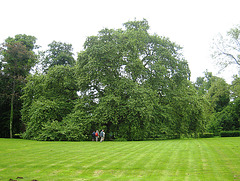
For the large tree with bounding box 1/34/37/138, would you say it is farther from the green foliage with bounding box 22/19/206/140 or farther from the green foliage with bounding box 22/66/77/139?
the green foliage with bounding box 22/19/206/140

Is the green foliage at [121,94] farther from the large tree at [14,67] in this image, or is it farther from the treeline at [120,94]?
the large tree at [14,67]

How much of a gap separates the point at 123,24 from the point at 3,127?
30389 millimetres

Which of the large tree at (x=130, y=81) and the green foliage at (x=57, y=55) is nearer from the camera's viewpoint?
the large tree at (x=130, y=81)

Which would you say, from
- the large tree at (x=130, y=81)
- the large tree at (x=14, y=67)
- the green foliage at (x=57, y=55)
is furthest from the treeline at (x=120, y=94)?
the green foliage at (x=57, y=55)

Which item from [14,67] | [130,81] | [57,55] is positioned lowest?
[130,81]

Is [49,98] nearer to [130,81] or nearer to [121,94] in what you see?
[121,94]

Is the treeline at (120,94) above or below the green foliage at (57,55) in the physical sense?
below

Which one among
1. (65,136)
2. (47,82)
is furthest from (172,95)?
(47,82)

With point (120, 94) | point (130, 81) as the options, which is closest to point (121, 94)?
point (120, 94)

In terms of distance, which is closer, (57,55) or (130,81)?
(130,81)

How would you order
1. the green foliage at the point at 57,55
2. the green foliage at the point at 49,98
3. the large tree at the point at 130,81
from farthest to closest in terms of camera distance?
the green foliage at the point at 57,55 → the green foliage at the point at 49,98 → the large tree at the point at 130,81

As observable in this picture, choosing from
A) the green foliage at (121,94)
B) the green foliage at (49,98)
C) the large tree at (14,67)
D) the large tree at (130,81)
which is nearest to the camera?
the large tree at (130,81)

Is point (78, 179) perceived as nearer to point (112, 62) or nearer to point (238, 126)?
point (112, 62)

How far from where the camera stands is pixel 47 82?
32125 mm
